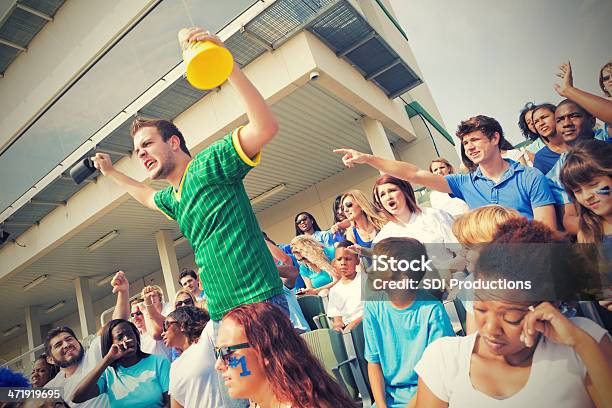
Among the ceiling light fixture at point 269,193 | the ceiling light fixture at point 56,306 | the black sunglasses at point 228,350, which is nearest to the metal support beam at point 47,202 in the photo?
the ceiling light fixture at point 269,193

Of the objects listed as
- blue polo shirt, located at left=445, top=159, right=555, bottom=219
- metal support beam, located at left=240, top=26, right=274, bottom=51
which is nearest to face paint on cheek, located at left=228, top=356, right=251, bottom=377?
blue polo shirt, located at left=445, top=159, right=555, bottom=219

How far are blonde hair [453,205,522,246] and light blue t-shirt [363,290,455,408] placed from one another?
13.7 inches

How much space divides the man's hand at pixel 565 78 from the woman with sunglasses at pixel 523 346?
0.99 meters

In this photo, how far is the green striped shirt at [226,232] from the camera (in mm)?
1510

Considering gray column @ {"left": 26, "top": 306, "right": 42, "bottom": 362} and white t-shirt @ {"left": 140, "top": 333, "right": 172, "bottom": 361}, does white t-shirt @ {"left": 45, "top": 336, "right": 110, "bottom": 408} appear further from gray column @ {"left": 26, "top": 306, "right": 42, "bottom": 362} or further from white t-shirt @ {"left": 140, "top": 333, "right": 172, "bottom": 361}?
gray column @ {"left": 26, "top": 306, "right": 42, "bottom": 362}

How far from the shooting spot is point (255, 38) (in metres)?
6.10

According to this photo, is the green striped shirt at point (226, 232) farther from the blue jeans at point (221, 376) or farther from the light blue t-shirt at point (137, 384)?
the light blue t-shirt at point (137, 384)

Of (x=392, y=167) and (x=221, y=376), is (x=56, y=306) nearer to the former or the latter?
(x=221, y=376)

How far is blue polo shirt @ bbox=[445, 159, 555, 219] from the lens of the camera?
1920 millimetres

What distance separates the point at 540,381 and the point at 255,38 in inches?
239

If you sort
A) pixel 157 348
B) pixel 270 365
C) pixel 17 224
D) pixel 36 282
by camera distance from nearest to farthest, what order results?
1. pixel 270 365
2. pixel 157 348
3. pixel 17 224
4. pixel 36 282

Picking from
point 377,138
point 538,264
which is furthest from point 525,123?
point 377,138

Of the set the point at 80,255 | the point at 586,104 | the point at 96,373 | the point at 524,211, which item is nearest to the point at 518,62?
the point at 586,104

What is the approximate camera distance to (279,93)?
643 cm
